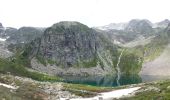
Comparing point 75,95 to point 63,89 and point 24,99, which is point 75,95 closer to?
point 63,89

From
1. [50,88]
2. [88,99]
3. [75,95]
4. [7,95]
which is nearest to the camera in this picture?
[7,95]

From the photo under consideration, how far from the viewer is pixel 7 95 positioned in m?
72.6

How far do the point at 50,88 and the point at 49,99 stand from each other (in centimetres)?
2196

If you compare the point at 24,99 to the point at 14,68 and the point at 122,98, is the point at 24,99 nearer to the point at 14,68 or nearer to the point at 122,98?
the point at 122,98

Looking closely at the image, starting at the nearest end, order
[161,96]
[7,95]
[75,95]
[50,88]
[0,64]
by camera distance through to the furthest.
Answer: [7,95], [161,96], [75,95], [50,88], [0,64]

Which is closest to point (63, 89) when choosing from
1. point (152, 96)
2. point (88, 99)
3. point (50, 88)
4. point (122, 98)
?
point (50, 88)

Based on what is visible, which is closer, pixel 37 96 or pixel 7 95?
pixel 7 95

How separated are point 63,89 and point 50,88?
4.92m

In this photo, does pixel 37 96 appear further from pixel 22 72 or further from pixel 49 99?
pixel 22 72

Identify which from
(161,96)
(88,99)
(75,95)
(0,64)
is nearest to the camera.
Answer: (161,96)

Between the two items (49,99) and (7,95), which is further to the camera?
(49,99)

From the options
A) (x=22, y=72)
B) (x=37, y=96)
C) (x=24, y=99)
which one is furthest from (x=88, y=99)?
(x=22, y=72)

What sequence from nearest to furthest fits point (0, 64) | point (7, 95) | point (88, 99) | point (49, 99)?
point (7, 95), point (49, 99), point (88, 99), point (0, 64)

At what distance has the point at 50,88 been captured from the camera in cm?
11225
